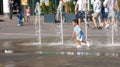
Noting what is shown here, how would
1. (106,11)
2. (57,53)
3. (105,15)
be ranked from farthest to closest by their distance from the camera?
(106,11) → (105,15) → (57,53)

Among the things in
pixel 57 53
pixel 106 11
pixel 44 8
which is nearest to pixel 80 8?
pixel 106 11

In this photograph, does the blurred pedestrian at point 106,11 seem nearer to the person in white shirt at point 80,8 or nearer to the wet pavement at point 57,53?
the person in white shirt at point 80,8

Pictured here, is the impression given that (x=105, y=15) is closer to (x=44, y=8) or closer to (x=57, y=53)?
(x=44, y=8)

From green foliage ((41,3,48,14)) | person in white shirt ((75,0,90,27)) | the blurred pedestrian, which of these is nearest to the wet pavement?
person in white shirt ((75,0,90,27))

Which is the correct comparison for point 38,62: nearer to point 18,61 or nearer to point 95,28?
point 18,61

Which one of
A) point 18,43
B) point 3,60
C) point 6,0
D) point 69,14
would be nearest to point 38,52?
point 3,60

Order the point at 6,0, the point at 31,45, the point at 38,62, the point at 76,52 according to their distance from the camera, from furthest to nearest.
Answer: the point at 6,0
the point at 31,45
the point at 76,52
the point at 38,62

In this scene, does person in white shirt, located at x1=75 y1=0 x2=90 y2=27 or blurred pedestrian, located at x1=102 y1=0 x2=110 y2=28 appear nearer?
person in white shirt, located at x1=75 y1=0 x2=90 y2=27

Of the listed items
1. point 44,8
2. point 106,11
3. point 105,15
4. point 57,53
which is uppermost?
point 44,8

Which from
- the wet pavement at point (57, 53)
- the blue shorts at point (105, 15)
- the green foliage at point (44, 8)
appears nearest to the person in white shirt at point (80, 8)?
the blue shorts at point (105, 15)

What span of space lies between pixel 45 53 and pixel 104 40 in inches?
184

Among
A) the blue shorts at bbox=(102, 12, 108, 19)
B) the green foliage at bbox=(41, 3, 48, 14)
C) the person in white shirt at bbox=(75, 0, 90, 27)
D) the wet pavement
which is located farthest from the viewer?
the green foliage at bbox=(41, 3, 48, 14)

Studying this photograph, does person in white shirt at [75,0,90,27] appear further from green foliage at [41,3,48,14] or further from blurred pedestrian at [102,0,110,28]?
green foliage at [41,3,48,14]

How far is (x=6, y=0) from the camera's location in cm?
3631
